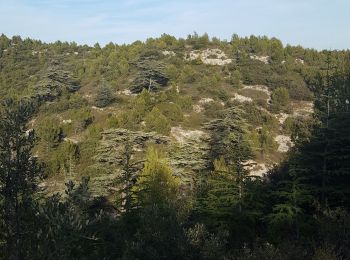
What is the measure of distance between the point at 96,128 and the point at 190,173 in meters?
16.5

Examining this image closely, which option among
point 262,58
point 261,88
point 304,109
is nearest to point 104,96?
point 261,88

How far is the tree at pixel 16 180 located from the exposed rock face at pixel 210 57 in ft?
220

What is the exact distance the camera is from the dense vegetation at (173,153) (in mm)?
9008

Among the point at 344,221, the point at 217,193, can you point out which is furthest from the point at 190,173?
the point at 344,221

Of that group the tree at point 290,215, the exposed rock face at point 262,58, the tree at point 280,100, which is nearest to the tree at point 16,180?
the tree at point 290,215

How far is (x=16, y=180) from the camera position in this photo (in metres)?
8.66

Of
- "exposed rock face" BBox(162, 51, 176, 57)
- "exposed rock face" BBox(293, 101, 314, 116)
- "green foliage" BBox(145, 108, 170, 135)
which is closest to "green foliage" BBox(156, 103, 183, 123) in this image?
"green foliage" BBox(145, 108, 170, 135)

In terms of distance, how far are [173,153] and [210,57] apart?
1723 inches

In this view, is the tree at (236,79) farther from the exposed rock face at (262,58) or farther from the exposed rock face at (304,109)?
the exposed rock face at (262,58)

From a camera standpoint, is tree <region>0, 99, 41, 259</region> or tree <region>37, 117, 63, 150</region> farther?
tree <region>37, 117, 63, 150</region>

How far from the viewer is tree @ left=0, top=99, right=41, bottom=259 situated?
8398 millimetres

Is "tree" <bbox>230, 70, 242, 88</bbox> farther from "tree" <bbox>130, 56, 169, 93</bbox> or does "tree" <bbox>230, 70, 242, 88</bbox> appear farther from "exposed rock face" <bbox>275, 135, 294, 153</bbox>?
"exposed rock face" <bbox>275, 135, 294, 153</bbox>

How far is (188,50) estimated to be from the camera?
269 feet

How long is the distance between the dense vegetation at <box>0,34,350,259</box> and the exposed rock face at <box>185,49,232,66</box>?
1.11ft
